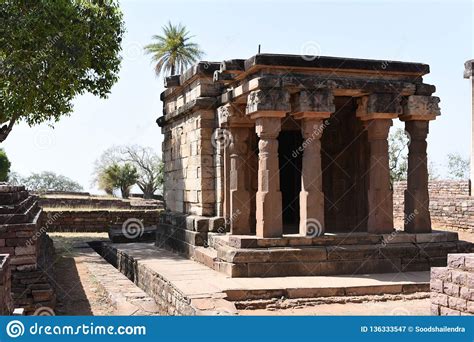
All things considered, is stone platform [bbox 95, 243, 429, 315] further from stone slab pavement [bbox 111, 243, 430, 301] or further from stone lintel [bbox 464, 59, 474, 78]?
stone lintel [bbox 464, 59, 474, 78]

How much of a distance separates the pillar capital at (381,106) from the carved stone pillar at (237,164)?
95.9 inches

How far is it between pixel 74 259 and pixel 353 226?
7317 mm

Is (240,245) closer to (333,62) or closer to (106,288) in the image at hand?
(106,288)

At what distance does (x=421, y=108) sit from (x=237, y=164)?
3850 mm

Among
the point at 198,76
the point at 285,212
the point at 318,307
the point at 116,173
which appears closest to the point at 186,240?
the point at 285,212

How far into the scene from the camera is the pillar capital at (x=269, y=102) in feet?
32.8

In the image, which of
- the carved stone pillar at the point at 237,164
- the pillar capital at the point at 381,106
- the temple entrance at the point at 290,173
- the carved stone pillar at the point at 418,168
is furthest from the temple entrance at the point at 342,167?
the carved stone pillar at the point at 237,164

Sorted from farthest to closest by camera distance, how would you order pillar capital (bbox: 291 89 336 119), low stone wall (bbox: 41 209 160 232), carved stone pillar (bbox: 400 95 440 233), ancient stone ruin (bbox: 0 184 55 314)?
low stone wall (bbox: 41 209 160 232) < carved stone pillar (bbox: 400 95 440 233) < pillar capital (bbox: 291 89 336 119) < ancient stone ruin (bbox: 0 184 55 314)

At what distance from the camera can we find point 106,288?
32.7 feet

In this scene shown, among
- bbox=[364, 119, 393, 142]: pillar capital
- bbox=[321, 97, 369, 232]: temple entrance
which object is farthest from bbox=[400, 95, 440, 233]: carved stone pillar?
bbox=[321, 97, 369, 232]: temple entrance

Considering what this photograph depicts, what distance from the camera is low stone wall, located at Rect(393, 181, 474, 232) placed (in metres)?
19.0

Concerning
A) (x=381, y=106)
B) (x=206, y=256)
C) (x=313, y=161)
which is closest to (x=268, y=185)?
(x=313, y=161)

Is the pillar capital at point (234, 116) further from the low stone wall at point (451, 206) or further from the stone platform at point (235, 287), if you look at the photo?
the low stone wall at point (451, 206)

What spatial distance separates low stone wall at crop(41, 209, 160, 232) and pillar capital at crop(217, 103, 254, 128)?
1222 centimetres
